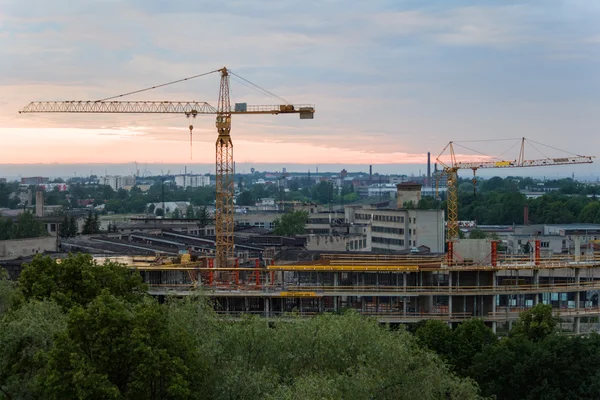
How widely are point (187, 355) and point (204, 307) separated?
→ 21.3 ft

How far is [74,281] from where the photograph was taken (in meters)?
35.6

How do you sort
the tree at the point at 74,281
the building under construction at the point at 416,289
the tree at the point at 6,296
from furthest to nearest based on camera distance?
the building under construction at the point at 416,289 < the tree at the point at 6,296 < the tree at the point at 74,281

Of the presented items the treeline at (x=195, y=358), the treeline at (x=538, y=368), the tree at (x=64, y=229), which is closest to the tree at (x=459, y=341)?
the treeline at (x=538, y=368)

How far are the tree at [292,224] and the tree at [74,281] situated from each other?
55.9 meters

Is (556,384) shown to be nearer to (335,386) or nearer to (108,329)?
(335,386)

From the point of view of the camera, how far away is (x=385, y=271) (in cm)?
4316

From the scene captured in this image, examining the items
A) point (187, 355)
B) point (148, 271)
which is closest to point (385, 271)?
point (148, 271)

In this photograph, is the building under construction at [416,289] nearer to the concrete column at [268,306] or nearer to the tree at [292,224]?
the concrete column at [268,306]

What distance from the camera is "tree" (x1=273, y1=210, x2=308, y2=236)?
93.1 metres

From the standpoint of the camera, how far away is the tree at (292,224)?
3664 inches

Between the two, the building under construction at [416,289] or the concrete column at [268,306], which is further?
the concrete column at [268,306]

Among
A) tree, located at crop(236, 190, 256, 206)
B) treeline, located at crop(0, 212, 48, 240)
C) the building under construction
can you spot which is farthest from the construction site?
tree, located at crop(236, 190, 256, 206)

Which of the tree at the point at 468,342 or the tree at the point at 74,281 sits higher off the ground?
the tree at the point at 74,281

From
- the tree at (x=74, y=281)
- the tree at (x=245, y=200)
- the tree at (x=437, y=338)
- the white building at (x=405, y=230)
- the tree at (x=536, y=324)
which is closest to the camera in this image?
the tree at (x=74, y=281)
